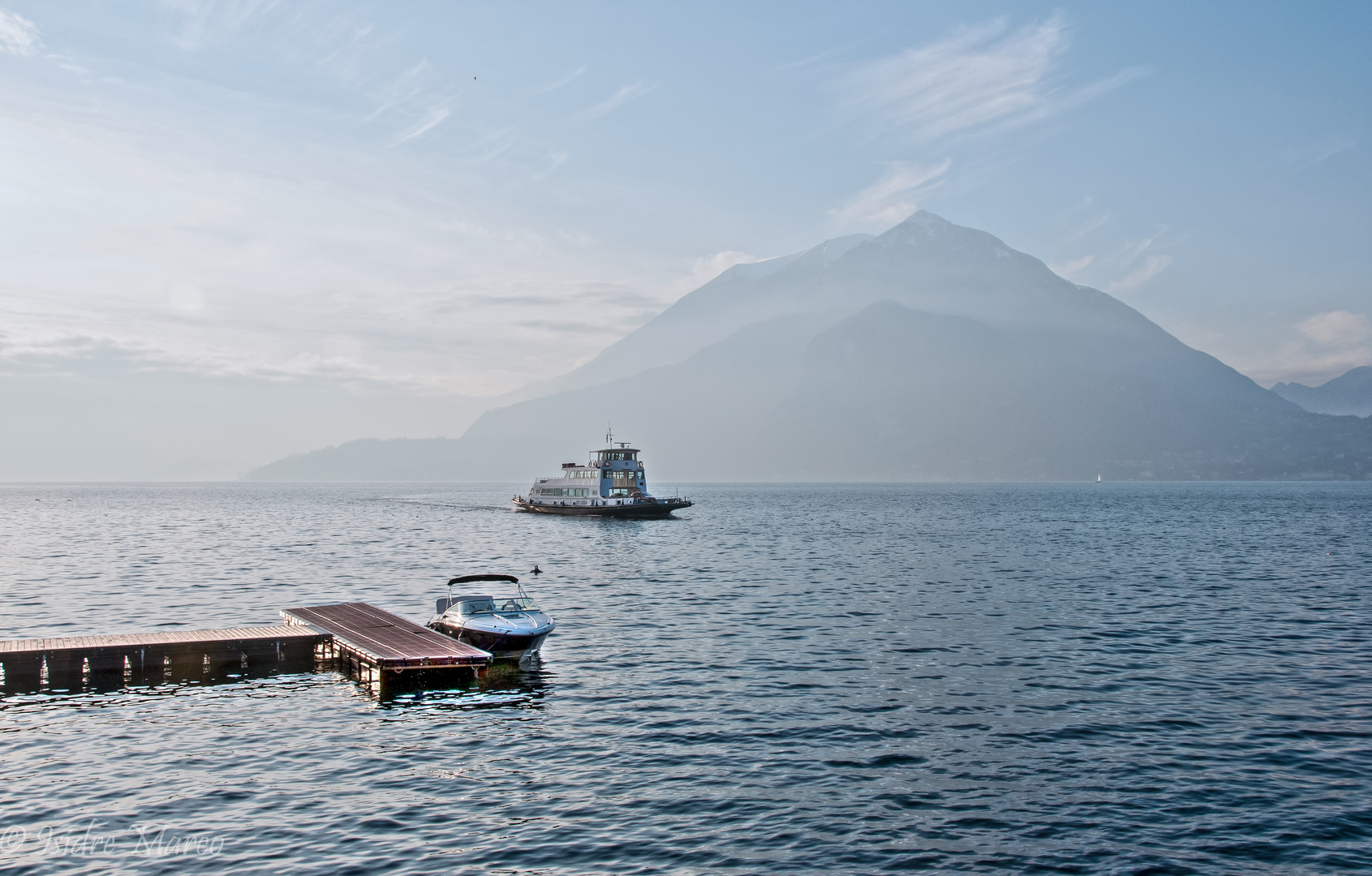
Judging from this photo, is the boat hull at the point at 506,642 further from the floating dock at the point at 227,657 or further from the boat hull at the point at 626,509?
the boat hull at the point at 626,509

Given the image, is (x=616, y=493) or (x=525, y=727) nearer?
(x=525, y=727)

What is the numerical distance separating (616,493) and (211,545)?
60896 millimetres

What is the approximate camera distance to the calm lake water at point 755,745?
774 inches

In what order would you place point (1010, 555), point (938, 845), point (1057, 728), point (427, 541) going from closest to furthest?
1. point (938, 845)
2. point (1057, 728)
3. point (1010, 555)
4. point (427, 541)

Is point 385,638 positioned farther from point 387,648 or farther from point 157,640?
point 157,640

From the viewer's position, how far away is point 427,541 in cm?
10756

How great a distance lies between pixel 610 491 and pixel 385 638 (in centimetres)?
10791

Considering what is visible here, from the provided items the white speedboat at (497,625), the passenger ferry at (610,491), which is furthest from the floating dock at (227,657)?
the passenger ferry at (610,491)

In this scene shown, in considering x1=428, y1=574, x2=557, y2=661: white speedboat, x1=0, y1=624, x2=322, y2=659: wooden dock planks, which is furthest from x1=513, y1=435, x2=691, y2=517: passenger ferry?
x1=0, y1=624, x2=322, y2=659: wooden dock planks

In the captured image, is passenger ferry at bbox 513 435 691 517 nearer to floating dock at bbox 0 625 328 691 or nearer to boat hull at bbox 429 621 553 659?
boat hull at bbox 429 621 553 659

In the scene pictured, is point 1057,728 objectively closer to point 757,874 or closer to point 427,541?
point 757,874

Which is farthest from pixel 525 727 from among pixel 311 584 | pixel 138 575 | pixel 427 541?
pixel 427 541

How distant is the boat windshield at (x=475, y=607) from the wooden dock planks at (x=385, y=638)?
131 cm

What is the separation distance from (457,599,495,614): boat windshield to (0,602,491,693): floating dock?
1.39 m
